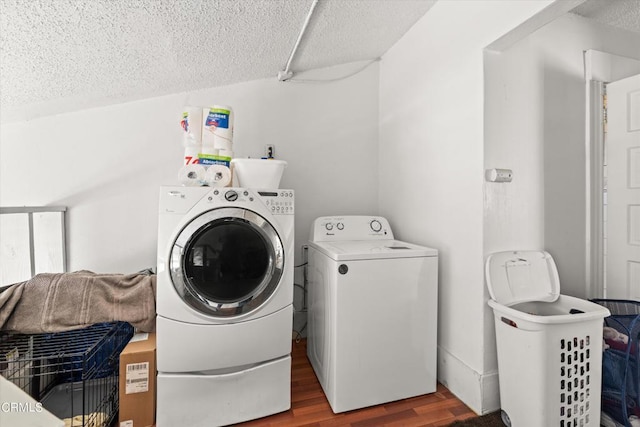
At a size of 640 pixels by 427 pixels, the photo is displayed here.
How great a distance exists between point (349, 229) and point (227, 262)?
0.93m

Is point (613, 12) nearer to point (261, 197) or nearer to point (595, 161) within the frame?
point (595, 161)

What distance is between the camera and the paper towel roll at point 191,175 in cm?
144

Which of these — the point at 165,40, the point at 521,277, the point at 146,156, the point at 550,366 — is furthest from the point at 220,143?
the point at 550,366

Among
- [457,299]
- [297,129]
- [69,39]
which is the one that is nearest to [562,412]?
[457,299]

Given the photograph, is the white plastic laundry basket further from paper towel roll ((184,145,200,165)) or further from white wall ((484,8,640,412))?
paper towel roll ((184,145,200,165))

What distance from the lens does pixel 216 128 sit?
5.24ft

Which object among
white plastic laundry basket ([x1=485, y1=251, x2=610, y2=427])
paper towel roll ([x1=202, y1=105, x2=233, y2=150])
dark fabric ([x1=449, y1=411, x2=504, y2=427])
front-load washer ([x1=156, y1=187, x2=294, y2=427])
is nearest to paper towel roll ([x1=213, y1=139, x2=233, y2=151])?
paper towel roll ([x1=202, y1=105, x2=233, y2=150])

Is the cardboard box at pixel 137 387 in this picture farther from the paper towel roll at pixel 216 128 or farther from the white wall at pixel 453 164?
the white wall at pixel 453 164

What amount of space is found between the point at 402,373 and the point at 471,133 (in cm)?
131

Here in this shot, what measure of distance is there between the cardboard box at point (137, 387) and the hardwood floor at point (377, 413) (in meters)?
0.45

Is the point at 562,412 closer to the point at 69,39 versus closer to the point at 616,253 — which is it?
the point at 616,253

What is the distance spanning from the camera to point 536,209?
5.18 ft

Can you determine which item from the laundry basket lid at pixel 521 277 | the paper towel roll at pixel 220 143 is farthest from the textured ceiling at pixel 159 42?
the laundry basket lid at pixel 521 277

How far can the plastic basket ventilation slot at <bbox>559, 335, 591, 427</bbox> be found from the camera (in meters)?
1.22
